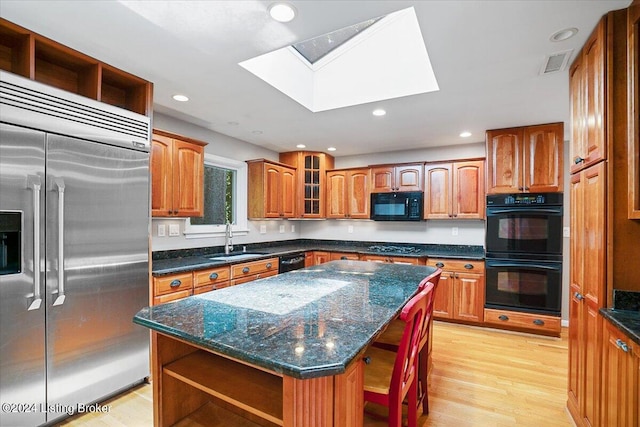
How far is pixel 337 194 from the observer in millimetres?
5168

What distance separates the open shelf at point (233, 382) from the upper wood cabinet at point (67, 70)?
1991 mm

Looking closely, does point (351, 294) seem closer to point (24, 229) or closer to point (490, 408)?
point (490, 408)

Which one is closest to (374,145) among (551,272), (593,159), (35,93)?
(551,272)

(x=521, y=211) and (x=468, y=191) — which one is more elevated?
(x=468, y=191)

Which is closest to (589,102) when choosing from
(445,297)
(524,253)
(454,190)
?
(524,253)

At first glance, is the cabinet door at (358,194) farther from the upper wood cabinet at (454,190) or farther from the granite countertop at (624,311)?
the granite countertop at (624,311)

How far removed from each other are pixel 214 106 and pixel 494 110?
110 inches

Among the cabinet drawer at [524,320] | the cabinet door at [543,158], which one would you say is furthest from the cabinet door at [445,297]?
the cabinet door at [543,158]

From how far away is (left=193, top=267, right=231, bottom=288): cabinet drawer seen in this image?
3006mm

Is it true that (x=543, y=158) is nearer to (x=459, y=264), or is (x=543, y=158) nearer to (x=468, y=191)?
(x=468, y=191)

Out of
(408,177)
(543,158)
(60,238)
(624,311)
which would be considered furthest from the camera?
(408,177)

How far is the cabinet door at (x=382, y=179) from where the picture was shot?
4.75 m

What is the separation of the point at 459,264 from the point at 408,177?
1.42 meters

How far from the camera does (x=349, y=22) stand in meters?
1.75
